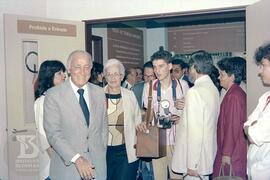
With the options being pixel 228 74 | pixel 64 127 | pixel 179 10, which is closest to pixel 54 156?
pixel 64 127

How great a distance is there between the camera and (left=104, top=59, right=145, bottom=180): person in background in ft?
10.3

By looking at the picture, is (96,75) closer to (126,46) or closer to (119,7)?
(119,7)

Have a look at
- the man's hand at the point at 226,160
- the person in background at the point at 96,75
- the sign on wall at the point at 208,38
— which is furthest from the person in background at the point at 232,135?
the sign on wall at the point at 208,38

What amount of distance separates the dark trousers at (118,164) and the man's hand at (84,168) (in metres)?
0.84

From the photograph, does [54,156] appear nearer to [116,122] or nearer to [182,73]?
[116,122]

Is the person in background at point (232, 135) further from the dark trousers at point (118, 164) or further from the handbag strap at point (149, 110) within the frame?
the dark trousers at point (118, 164)

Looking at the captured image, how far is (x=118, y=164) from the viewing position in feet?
10.3

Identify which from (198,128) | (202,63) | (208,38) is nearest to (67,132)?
(198,128)

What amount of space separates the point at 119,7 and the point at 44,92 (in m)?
1.58

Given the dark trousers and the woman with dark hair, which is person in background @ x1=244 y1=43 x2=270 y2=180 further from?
the woman with dark hair

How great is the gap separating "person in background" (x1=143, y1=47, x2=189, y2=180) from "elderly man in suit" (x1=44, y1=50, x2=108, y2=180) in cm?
93

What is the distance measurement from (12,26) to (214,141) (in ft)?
7.20

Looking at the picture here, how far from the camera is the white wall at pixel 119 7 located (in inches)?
147

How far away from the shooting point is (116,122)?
10.3ft
